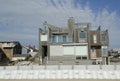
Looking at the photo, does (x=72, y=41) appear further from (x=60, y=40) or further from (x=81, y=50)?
(x=81, y=50)

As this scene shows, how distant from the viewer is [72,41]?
153 feet

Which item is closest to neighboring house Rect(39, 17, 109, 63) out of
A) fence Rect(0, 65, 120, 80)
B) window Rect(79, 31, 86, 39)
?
window Rect(79, 31, 86, 39)

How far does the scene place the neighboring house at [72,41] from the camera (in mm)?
45000

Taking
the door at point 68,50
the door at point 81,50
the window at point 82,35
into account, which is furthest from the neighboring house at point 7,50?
the door at point 81,50

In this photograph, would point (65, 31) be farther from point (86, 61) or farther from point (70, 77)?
point (70, 77)

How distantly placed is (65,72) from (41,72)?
3087mm

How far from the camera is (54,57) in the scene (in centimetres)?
4591

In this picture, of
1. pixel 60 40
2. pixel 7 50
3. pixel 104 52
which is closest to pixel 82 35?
pixel 60 40

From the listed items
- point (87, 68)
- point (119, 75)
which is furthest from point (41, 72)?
point (119, 75)

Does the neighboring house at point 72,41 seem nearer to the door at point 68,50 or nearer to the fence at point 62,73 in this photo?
the door at point 68,50

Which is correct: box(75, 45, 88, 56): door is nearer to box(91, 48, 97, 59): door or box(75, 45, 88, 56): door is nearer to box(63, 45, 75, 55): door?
box(63, 45, 75, 55): door

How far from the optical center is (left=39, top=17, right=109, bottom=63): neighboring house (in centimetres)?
4500

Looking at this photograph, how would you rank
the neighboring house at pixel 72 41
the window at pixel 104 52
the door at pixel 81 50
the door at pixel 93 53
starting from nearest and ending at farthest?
the door at pixel 81 50 → the neighboring house at pixel 72 41 → the window at pixel 104 52 → the door at pixel 93 53

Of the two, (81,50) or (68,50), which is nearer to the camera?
(81,50)
